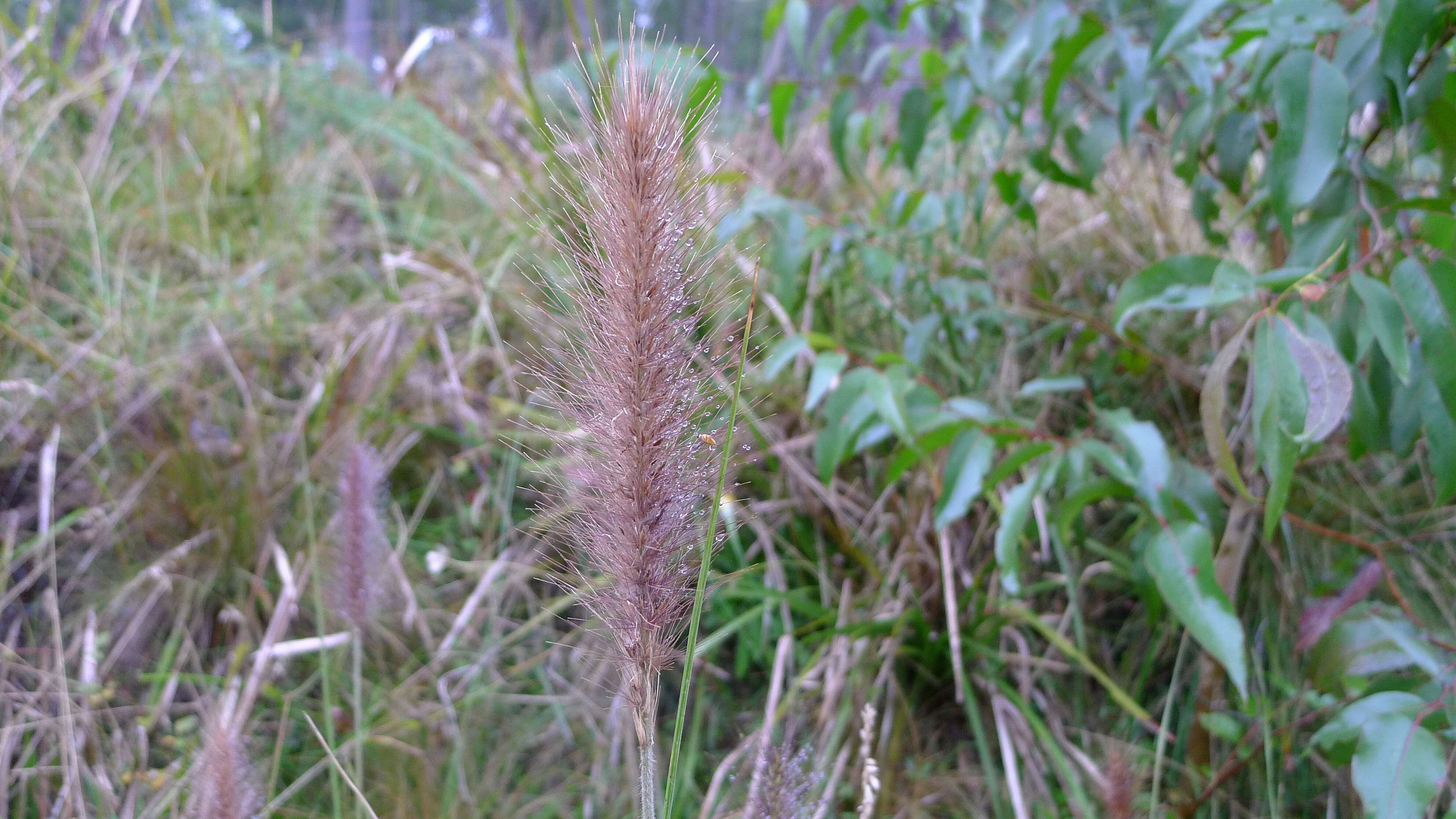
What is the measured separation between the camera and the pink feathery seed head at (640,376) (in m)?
0.69

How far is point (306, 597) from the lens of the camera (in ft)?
6.21

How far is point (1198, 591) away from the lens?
1.09 meters

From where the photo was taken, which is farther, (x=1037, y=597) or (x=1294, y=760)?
(x=1037, y=597)

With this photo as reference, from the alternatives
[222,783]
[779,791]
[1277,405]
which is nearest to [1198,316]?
[1277,405]

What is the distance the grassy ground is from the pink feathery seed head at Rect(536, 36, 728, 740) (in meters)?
0.54

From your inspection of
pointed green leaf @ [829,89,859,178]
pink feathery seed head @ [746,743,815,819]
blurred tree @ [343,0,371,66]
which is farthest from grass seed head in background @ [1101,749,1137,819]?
blurred tree @ [343,0,371,66]

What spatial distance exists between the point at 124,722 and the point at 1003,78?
2.14m

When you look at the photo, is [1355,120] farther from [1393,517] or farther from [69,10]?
[69,10]

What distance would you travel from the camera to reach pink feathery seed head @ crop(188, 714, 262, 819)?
2.98 ft

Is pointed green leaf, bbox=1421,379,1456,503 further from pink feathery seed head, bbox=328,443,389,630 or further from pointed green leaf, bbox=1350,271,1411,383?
pink feathery seed head, bbox=328,443,389,630

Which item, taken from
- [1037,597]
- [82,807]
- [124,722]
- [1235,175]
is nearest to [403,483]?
[124,722]

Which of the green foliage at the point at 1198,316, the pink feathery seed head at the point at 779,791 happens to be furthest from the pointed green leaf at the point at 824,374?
the pink feathery seed head at the point at 779,791

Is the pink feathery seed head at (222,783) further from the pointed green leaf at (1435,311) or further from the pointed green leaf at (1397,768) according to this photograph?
the pointed green leaf at (1435,311)

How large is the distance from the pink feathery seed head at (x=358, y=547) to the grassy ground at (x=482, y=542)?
84 mm
